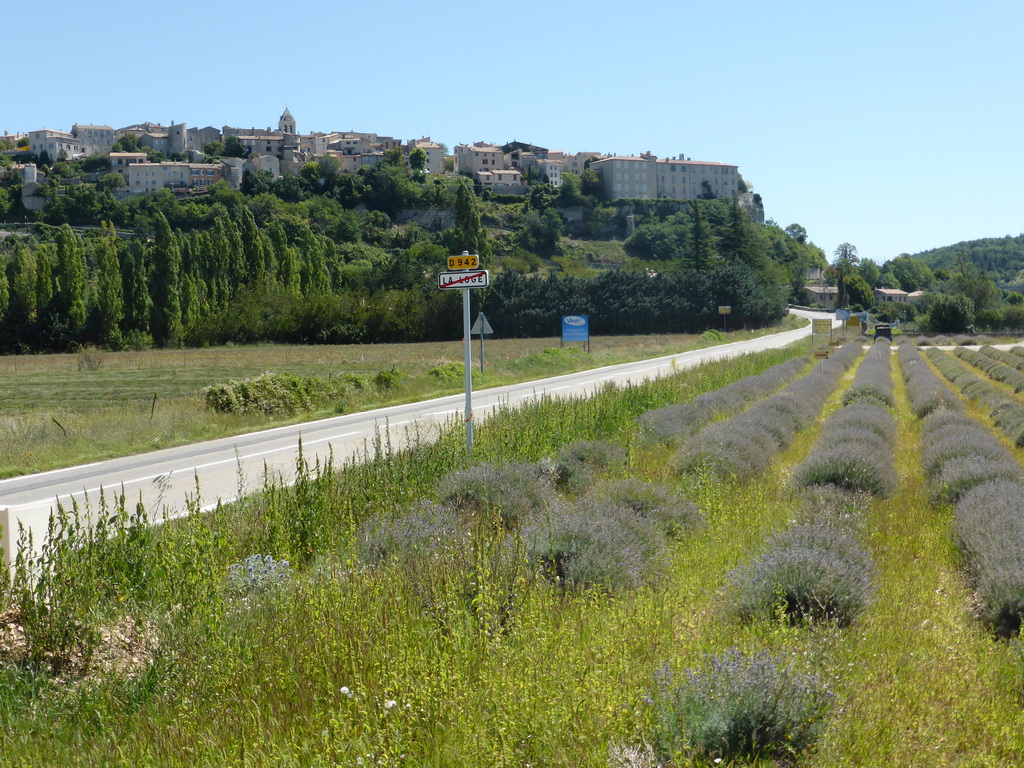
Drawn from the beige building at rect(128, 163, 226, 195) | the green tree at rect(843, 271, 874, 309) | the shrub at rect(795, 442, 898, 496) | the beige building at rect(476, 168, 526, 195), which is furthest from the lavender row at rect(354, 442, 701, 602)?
the beige building at rect(128, 163, 226, 195)

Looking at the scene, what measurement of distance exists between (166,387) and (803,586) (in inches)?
1238

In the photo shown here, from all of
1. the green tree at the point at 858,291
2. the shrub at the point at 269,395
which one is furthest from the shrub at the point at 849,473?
the green tree at the point at 858,291

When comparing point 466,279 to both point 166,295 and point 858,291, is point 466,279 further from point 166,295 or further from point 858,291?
point 858,291

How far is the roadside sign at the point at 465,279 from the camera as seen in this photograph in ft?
37.8

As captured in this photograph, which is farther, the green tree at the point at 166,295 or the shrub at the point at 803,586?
the green tree at the point at 166,295

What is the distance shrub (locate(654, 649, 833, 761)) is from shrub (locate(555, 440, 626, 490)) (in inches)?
237

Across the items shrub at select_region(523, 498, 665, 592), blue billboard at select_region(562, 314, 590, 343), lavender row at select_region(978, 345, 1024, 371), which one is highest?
blue billboard at select_region(562, 314, 590, 343)

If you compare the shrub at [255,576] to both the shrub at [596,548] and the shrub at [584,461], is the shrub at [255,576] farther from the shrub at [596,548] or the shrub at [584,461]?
the shrub at [584,461]

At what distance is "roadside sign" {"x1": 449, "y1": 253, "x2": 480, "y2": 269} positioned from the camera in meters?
11.8

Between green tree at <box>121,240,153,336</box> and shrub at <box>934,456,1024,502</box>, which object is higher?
green tree at <box>121,240,153,336</box>

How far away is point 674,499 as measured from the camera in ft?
27.3

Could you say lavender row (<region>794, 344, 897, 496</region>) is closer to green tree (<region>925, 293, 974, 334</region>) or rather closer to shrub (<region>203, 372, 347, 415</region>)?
shrub (<region>203, 372, 347, 415</region>)

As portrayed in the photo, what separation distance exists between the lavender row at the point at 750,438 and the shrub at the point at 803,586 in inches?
165

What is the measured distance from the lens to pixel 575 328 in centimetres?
5262
